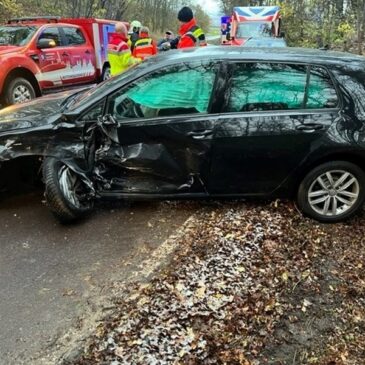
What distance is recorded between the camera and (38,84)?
9336mm

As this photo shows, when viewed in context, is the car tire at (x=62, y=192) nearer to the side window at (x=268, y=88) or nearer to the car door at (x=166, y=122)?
the car door at (x=166, y=122)

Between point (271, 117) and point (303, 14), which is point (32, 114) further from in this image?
point (303, 14)

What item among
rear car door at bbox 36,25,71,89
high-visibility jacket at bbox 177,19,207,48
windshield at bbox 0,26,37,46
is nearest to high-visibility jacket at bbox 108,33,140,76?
high-visibility jacket at bbox 177,19,207,48

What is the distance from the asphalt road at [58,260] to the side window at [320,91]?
156 cm

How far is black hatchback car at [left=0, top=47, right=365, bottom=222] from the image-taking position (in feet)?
13.6

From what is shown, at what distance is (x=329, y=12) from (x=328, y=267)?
1999 cm

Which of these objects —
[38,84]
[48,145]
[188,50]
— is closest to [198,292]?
[48,145]

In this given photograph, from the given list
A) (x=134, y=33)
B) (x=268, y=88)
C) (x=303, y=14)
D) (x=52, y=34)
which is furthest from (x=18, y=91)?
(x=303, y=14)

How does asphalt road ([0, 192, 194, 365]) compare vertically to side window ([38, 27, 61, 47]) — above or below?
below

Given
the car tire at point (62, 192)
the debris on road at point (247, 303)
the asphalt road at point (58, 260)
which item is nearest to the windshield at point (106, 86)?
the car tire at point (62, 192)

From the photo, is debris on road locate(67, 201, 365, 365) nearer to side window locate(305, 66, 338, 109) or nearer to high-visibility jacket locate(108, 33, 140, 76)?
side window locate(305, 66, 338, 109)

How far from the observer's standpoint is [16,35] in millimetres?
9516

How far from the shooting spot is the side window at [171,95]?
4176 mm

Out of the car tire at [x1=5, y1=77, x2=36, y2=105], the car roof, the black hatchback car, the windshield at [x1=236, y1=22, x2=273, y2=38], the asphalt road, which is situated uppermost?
the car roof
